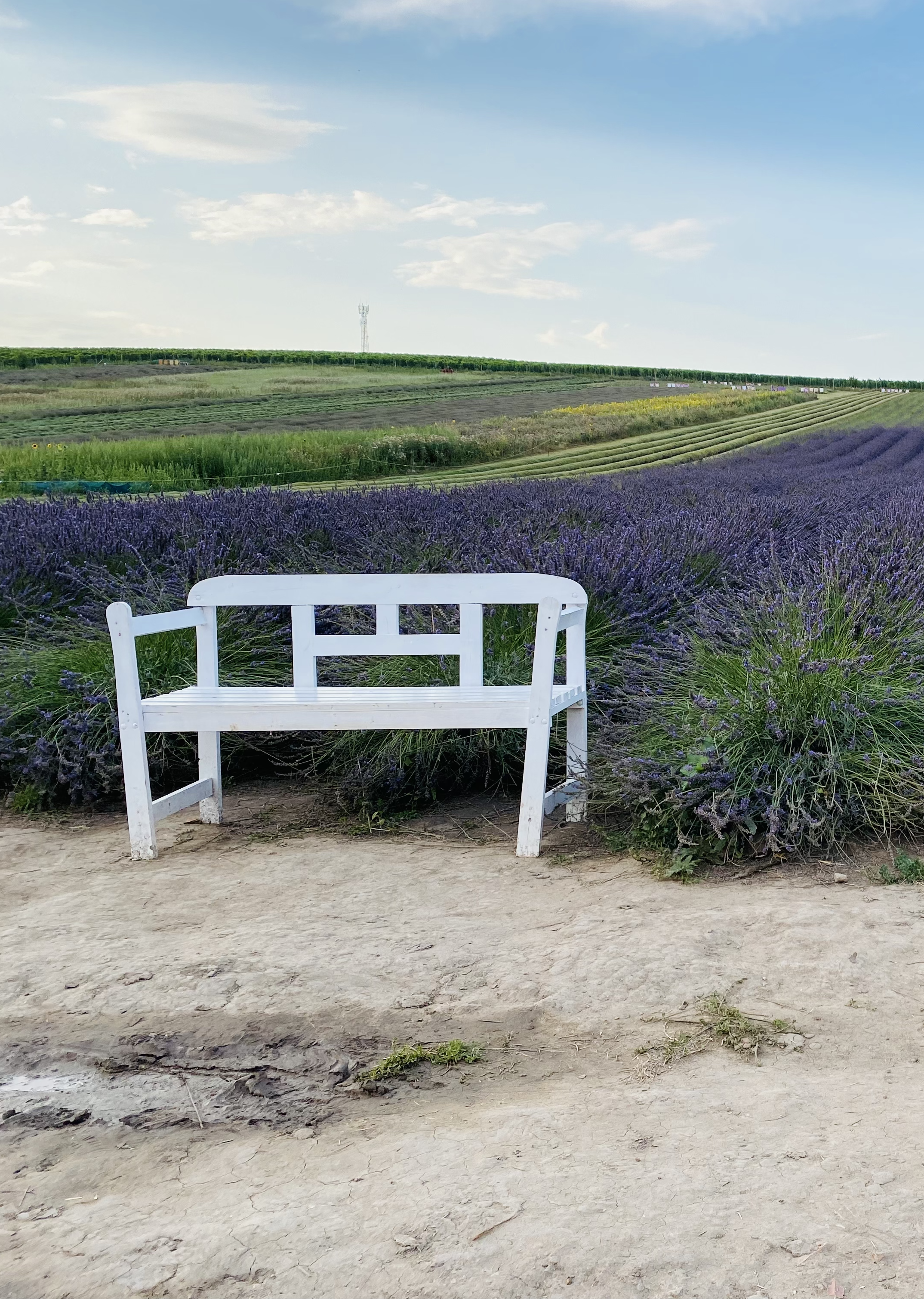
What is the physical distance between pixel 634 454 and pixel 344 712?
Result: 19.5m

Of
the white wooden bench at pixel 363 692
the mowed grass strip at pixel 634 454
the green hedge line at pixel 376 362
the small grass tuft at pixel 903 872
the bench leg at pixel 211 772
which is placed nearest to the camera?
the small grass tuft at pixel 903 872

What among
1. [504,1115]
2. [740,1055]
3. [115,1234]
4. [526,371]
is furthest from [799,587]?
[526,371]

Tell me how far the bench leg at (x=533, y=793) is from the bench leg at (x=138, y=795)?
124 centimetres

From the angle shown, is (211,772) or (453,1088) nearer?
(453,1088)

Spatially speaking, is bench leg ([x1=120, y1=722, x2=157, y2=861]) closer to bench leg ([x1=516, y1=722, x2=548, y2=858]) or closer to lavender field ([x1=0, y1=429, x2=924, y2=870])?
lavender field ([x1=0, y1=429, x2=924, y2=870])

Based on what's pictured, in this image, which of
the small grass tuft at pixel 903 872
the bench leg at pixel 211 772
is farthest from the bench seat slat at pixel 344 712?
the small grass tuft at pixel 903 872

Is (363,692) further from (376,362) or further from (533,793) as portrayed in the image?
(376,362)

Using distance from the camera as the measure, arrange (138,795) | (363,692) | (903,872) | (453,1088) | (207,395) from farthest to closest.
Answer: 1. (207,395)
2. (363,692)
3. (138,795)
4. (903,872)
5. (453,1088)

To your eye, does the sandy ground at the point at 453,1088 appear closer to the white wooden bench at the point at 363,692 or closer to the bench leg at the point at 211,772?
the white wooden bench at the point at 363,692

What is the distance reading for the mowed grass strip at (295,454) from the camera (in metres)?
19.4

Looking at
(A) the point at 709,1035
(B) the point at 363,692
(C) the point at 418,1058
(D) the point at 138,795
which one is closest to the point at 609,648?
(B) the point at 363,692

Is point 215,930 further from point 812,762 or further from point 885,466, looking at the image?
point 885,466

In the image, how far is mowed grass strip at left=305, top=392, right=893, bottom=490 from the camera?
1811cm

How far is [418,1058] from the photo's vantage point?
7.51ft
